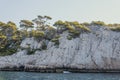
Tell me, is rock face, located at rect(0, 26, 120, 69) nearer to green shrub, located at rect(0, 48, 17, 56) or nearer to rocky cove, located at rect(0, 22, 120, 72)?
rocky cove, located at rect(0, 22, 120, 72)

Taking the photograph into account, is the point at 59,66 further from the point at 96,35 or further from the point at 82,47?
the point at 96,35

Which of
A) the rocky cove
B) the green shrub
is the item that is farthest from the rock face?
the green shrub

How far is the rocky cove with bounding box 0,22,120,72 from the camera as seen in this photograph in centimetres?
9088

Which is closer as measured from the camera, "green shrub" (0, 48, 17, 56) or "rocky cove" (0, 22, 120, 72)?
"rocky cove" (0, 22, 120, 72)

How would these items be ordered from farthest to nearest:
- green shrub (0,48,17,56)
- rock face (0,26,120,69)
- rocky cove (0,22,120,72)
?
green shrub (0,48,17,56), rock face (0,26,120,69), rocky cove (0,22,120,72)

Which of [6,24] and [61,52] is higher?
[6,24]

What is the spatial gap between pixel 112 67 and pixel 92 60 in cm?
673

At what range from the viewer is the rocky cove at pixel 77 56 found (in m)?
90.9

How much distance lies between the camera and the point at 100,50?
94.2 meters

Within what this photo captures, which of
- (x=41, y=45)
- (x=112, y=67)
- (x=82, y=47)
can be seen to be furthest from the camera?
(x=41, y=45)

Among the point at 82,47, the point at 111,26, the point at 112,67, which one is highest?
the point at 111,26

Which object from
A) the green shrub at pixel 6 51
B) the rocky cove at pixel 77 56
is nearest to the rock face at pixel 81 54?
the rocky cove at pixel 77 56

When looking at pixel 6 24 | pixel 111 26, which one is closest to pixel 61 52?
pixel 111 26

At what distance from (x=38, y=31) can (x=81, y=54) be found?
79.1 ft
